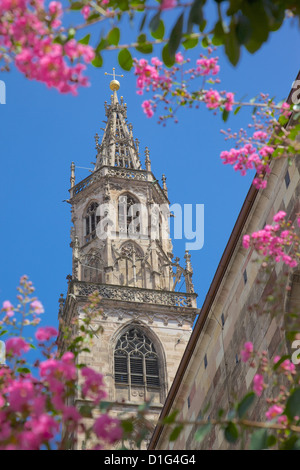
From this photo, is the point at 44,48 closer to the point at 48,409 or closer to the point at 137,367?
the point at 48,409

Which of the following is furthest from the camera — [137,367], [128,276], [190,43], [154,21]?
[128,276]

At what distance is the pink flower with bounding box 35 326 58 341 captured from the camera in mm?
7441

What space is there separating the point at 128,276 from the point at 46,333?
116 ft

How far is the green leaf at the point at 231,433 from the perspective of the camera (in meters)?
6.40

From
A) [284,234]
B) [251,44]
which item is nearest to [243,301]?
[284,234]

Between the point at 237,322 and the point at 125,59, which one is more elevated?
Answer: the point at 125,59

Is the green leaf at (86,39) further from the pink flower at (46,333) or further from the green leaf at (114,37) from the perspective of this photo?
the pink flower at (46,333)

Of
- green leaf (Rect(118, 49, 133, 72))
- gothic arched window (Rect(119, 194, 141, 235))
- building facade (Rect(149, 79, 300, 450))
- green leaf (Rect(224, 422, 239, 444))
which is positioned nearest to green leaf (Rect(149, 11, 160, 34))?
green leaf (Rect(118, 49, 133, 72))

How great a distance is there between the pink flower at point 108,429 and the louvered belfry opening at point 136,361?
32541 mm

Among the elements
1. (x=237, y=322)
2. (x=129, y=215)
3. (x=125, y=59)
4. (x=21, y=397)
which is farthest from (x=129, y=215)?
(x=21, y=397)

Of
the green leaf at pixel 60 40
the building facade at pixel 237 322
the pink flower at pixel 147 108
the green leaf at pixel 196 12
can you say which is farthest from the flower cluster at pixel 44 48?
the building facade at pixel 237 322

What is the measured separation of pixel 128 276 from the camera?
140 feet
